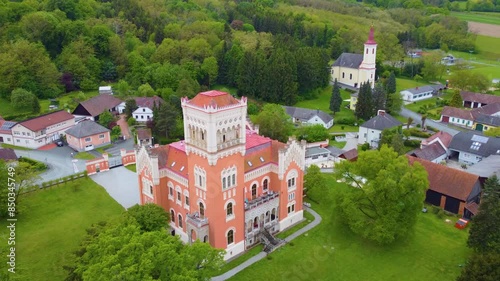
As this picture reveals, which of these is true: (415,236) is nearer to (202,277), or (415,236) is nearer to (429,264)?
(429,264)

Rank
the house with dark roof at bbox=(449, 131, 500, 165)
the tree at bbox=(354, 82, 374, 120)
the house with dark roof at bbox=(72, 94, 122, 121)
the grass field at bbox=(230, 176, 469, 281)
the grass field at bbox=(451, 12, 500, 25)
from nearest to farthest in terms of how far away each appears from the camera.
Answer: the grass field at bbox=(230, 176, 469, 281) < the house with dark roof at bbox=(449, 131, 500, 165) < the house with dark roof at bbox=(72, 94, 122, 121) < the tree at bbox=(354, 82, 374, 120) < the grass field at bbox=(451, 12, 500, 25)

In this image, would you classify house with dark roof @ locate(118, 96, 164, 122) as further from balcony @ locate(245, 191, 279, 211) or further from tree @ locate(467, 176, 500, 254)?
tree @ locate(467, 176, 500, 254)

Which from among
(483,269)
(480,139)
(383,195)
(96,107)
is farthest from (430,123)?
(96,107)

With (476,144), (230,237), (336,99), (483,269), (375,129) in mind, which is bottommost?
(230,237)


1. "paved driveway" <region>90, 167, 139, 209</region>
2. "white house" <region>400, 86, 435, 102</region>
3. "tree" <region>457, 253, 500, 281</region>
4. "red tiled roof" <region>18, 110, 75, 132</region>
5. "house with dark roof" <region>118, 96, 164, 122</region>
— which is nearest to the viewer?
"tree" <region>457, 253, 500, 281</region>

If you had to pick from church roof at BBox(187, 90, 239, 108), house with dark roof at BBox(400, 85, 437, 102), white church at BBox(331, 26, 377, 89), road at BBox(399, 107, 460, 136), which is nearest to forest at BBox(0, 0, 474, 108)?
white church at BBox(331, 26, 377, 89)

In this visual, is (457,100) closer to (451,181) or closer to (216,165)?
(451,181)
